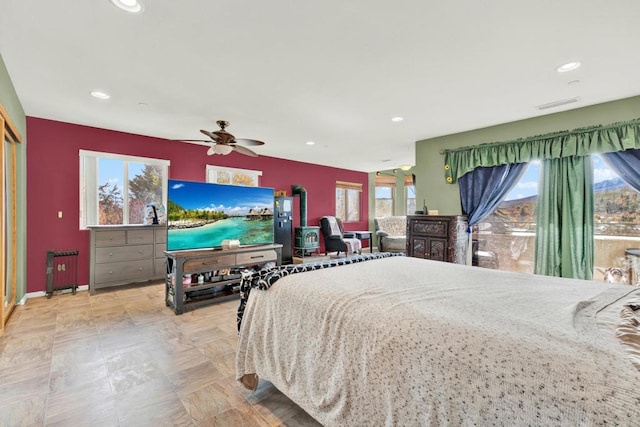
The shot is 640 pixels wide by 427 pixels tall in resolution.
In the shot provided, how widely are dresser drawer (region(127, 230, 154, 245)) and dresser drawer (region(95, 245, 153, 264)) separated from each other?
0.08 meters

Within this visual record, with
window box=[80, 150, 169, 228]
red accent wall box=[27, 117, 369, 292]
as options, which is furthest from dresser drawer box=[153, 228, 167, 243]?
red accent wall box=[27, 117, 369, 292]

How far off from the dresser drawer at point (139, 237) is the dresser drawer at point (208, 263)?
5.15 feet

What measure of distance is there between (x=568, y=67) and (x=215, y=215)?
4034 millimetres

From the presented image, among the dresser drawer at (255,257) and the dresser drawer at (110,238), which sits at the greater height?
the dresser drawer at (110,238)

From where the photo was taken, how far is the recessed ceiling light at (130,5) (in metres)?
1.80

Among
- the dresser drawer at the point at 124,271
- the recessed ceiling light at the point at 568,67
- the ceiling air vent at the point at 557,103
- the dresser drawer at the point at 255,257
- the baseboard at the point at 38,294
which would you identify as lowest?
the baseboard at the point at 38,294

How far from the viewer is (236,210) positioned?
13.1 ft

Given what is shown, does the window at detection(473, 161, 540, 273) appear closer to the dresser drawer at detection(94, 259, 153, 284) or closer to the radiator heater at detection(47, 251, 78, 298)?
the dresser drawer at detection(94, 259, 153, 284)

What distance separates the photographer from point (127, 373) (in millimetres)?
2111

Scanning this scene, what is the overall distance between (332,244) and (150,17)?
6.09 meters

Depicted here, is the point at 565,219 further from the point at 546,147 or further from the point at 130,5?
the point at 130,5

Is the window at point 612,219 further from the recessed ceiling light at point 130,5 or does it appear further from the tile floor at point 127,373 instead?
the recessed ceiling light at point 130,5

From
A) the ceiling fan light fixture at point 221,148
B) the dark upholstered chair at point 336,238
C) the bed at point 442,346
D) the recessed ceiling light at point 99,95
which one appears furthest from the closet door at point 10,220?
the dark upholstered chair at point 336,238

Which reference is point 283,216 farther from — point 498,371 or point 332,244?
point 498,371
